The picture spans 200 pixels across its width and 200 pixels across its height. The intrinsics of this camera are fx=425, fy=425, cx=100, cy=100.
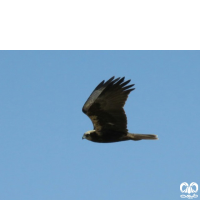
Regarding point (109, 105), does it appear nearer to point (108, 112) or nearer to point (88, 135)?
point (108, 112)

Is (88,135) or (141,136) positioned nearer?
(88,135)

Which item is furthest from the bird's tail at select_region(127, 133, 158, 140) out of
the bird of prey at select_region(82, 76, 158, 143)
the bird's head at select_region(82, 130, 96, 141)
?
the bird's head at select_region(82, 130, 96, 141)

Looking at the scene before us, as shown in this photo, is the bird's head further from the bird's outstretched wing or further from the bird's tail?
the bird's tail

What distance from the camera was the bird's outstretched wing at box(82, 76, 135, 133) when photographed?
931 centimetres

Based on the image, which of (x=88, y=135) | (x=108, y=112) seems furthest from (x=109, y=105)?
(x=88, y=135)

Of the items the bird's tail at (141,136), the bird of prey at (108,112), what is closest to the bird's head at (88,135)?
the bird of prey at (108,112)

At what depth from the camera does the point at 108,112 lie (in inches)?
367

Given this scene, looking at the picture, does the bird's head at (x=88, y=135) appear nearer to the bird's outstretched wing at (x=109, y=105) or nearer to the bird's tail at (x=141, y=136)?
the bird's outstretched wing at (x=109, y=105)

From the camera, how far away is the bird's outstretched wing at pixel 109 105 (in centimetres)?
931

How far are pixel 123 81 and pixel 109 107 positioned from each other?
2.18 ft

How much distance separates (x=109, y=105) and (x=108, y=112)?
0.51 feet

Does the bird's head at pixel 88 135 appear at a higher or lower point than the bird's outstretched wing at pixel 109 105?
lower
